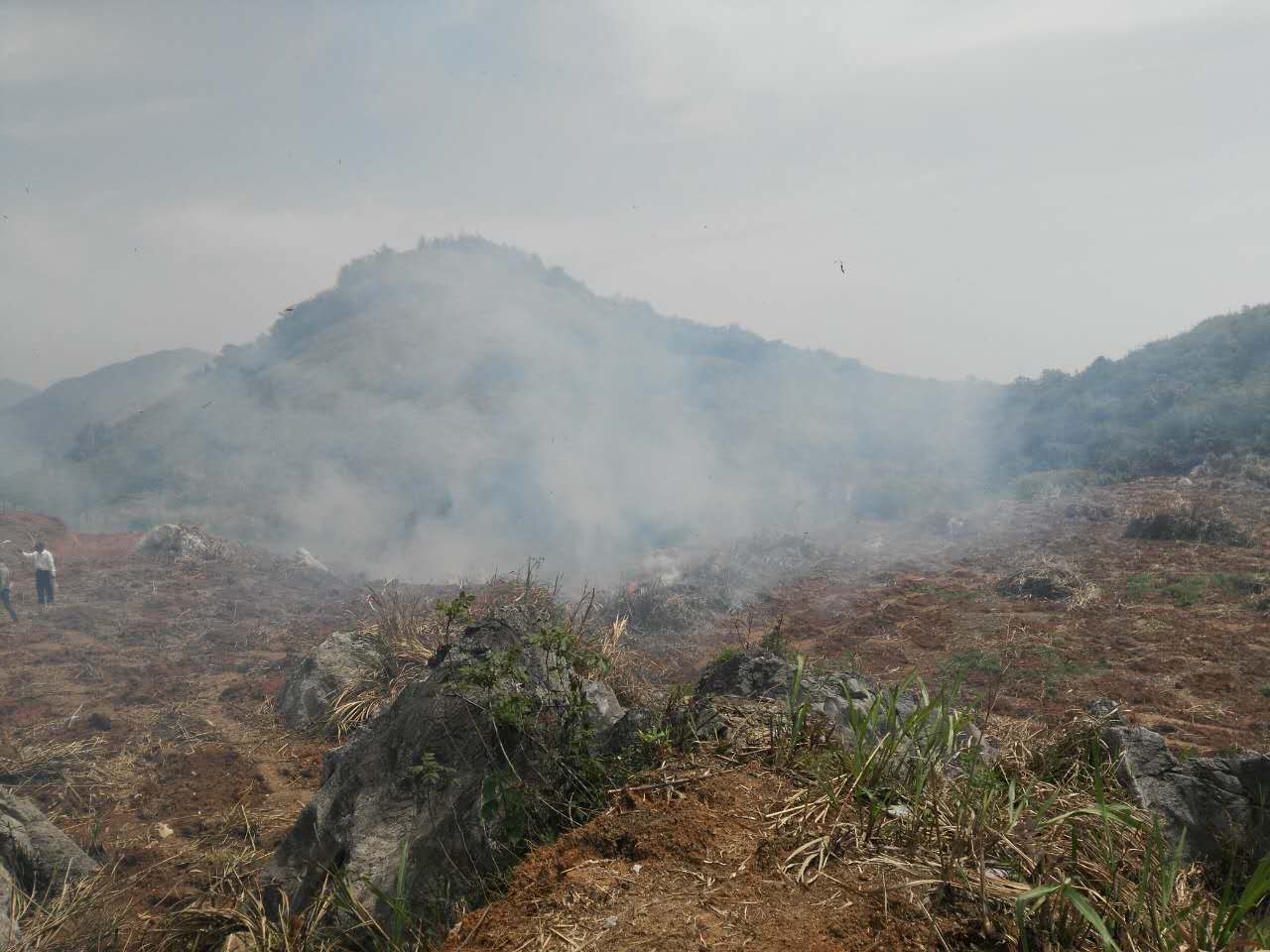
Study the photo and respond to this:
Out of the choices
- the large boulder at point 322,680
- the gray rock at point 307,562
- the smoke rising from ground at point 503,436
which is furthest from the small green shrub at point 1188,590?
the gray rock at point 307,562

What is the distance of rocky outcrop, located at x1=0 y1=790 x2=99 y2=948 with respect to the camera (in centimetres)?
372

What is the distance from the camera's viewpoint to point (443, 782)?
3.14 m

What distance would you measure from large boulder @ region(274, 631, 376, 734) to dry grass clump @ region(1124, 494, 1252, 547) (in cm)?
1369

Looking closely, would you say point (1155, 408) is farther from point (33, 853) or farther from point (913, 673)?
point (33, 853)

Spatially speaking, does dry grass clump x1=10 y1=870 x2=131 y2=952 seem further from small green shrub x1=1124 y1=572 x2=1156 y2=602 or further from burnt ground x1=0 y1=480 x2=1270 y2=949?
small green shrub x1=1124 y1=572 x2=1156 y2=602

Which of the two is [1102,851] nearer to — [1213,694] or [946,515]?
[1213,694]

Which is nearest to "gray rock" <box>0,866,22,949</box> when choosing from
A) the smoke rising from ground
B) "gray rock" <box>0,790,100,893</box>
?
"gray rock" <box>0,790,100,893</box>

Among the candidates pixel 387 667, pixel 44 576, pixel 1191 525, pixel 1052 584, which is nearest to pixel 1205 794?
pixel 387 667

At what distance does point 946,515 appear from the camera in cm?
1786

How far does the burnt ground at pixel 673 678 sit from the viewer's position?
1.95 metres

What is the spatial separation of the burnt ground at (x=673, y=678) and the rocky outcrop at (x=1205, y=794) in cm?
89

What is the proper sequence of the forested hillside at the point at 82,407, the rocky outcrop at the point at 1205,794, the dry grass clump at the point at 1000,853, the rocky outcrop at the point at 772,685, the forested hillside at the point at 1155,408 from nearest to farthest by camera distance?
the dry grass clump at the point at 1000,853 < the rocky outcrop at the point at 1205,794 < the rocky outcrop at the point at 772,685 < the forested hillside at the point at 1155,408 < the forested hillside at the point at 82,407

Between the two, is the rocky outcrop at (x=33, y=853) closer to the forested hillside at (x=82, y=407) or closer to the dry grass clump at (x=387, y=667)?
the dry grass clump at (x=387, y=667)

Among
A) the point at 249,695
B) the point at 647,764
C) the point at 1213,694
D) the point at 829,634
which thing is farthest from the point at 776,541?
the point at 647,764
